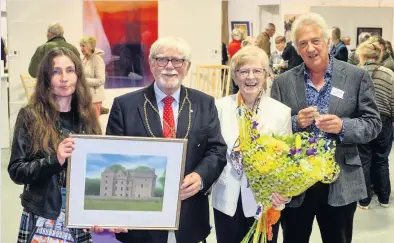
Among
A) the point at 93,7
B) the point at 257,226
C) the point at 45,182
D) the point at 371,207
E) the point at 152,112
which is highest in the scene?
the point at 93,7

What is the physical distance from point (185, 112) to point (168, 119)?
7 centimetres

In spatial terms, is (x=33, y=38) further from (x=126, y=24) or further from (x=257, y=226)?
(x=257, y=226)

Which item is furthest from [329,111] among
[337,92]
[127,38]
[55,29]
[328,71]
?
[127,38]

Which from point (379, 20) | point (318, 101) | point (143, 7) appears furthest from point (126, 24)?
point (318, 101)

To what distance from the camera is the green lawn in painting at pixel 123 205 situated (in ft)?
6.49

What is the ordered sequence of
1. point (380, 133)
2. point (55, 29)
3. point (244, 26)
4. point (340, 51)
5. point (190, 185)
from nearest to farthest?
1. point (190, 185)
2. point (380, 133)
3. point (55, 29)
4. point (340, 51)
5. point (244, 26)

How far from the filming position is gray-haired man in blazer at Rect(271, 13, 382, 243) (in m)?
2.40

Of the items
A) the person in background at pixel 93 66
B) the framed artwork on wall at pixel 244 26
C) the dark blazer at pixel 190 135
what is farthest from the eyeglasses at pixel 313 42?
the framed artwork on wall at pixel 244 26

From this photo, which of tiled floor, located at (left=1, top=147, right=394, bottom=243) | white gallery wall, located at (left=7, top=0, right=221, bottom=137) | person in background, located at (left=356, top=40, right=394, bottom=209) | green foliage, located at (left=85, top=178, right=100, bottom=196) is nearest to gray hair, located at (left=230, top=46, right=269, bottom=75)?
green foliage, located at (left=85, top=178, right=100, bottom=196)

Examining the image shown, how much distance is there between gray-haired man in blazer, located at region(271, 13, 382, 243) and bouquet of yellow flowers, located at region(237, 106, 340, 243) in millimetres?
376

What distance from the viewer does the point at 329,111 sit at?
2.43m

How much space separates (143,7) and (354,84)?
6.07m

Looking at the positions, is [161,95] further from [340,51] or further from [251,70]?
[340,51]

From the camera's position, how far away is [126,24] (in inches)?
319
